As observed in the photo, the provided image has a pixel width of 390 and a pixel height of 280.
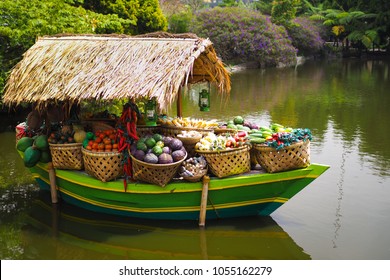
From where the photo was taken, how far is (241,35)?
2909 centimetres

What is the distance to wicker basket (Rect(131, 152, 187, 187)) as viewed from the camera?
644 cm

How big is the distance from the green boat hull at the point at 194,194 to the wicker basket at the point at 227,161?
3.7 inches

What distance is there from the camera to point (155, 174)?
257 inches

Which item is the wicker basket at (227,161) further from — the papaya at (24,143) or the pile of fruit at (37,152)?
the papaya at (24,143)

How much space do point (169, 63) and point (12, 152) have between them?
18.7 ft

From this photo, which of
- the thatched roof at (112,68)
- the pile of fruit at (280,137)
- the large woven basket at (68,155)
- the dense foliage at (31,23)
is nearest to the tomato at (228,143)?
the pile of fruit at (280,137)

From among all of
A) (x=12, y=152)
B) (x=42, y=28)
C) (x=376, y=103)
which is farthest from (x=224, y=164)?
(x=376, y=103)

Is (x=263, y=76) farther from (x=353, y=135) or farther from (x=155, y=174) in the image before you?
(x=155, y=174)

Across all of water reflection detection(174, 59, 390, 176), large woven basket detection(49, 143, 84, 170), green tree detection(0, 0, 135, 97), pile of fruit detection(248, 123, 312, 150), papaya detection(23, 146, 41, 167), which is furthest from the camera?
water reflection detection(174, 59, 390, 176)

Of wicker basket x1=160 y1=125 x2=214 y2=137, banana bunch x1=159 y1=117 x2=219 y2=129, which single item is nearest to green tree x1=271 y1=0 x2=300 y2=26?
→ banana bunch x1=159 y1=117 x2=219 y2=129

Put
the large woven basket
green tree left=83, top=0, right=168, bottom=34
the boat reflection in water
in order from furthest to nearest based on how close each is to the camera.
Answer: green tree left=83, top=0, right=168, bottom=34 → the large woven basket → the boat reflection in water

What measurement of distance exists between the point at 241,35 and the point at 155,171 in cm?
2370

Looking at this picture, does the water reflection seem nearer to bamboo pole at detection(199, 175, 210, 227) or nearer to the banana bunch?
the banana bunch

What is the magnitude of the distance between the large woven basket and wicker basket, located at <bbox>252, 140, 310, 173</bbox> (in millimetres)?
2556
